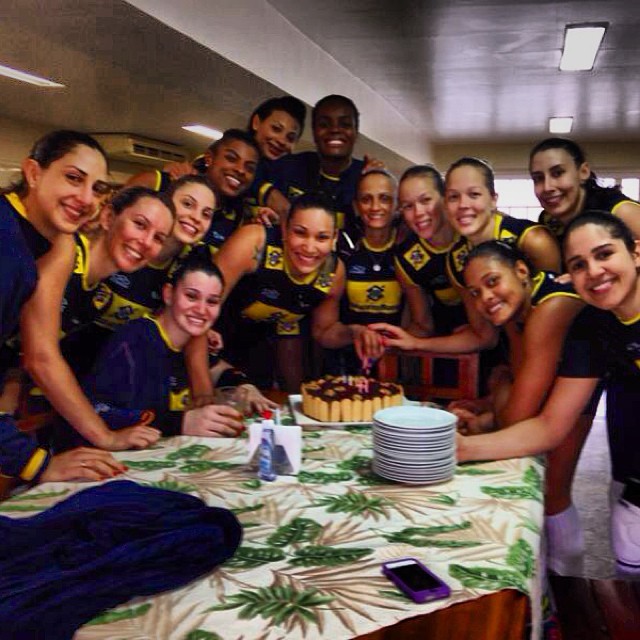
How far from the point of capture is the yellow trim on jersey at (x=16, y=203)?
149cm

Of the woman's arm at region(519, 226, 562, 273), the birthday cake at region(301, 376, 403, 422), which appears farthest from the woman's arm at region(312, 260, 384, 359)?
the woman's arm at region(519, 226, 562, 273)

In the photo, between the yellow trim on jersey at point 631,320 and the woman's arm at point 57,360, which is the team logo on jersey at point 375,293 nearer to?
the yellow trim on jersey at point 631,320

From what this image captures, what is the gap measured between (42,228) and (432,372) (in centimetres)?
138

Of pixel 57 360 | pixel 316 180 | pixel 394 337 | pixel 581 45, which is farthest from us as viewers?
pixel 581 45

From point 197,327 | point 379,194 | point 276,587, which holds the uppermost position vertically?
point 379,194

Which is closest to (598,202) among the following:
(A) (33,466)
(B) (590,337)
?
(B) (590,337)

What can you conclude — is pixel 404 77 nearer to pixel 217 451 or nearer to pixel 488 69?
pixel 488 69

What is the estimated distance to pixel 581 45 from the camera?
3.88 metres

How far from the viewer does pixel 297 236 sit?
2467mm

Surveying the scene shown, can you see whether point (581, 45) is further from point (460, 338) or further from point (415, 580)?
point (415, 580)

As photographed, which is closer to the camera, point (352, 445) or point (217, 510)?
point (217, 510)

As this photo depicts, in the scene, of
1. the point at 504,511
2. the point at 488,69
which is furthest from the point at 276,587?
the point at 488,69

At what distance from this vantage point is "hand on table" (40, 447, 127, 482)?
1549 millimetres

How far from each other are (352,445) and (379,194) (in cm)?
113
